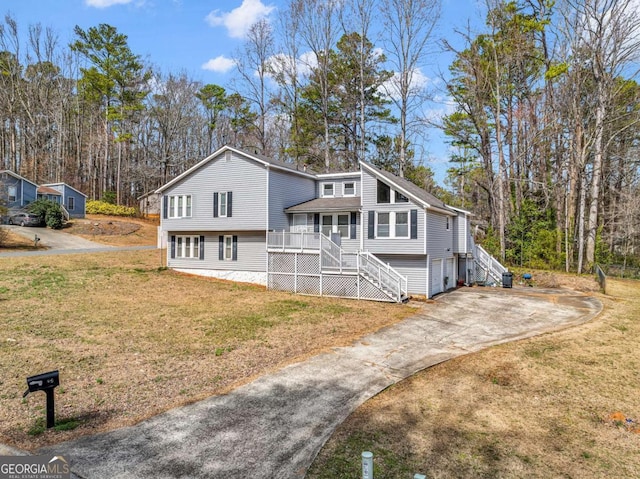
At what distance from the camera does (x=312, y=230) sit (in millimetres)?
20344

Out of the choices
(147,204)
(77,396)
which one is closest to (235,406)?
(77,396)

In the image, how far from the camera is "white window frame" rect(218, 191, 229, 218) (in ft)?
67.1

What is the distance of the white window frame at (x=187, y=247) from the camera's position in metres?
22.3

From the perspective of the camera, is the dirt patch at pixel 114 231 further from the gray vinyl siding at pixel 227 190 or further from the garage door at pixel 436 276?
the garage door at pixel 436 276

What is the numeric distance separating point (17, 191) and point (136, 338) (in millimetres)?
36032

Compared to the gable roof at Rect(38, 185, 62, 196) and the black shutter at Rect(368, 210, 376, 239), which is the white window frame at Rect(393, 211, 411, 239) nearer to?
the black shutter at Rect(368, 210, 376, 239)

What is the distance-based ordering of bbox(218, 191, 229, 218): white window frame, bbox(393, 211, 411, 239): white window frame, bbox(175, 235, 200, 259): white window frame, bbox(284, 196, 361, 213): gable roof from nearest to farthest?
bbox(393, 211, 411, 239): white window frame < bbox(284, 196, 361, 213): gable roof < bbox(218, 191, 229, 218): white window frame < bbox(175, 235, 200, 259): white window frame

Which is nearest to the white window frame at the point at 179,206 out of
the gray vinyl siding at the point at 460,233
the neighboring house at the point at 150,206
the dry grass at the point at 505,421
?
the gray vinyl siding at the point at 460,233

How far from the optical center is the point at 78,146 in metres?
46.2

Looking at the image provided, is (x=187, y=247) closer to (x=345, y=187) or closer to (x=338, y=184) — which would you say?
(x=338, y=184)

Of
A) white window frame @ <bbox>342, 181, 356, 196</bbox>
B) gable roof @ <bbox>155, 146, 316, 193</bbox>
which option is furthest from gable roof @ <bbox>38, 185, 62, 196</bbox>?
white window frame @ <bbox>342, 181, 356, 196</bbox>

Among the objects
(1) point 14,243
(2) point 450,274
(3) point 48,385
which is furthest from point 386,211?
(1) point 14,243

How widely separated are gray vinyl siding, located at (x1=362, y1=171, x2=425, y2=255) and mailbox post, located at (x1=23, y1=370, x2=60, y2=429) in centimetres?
1444

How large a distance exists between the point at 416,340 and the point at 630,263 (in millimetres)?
29800
